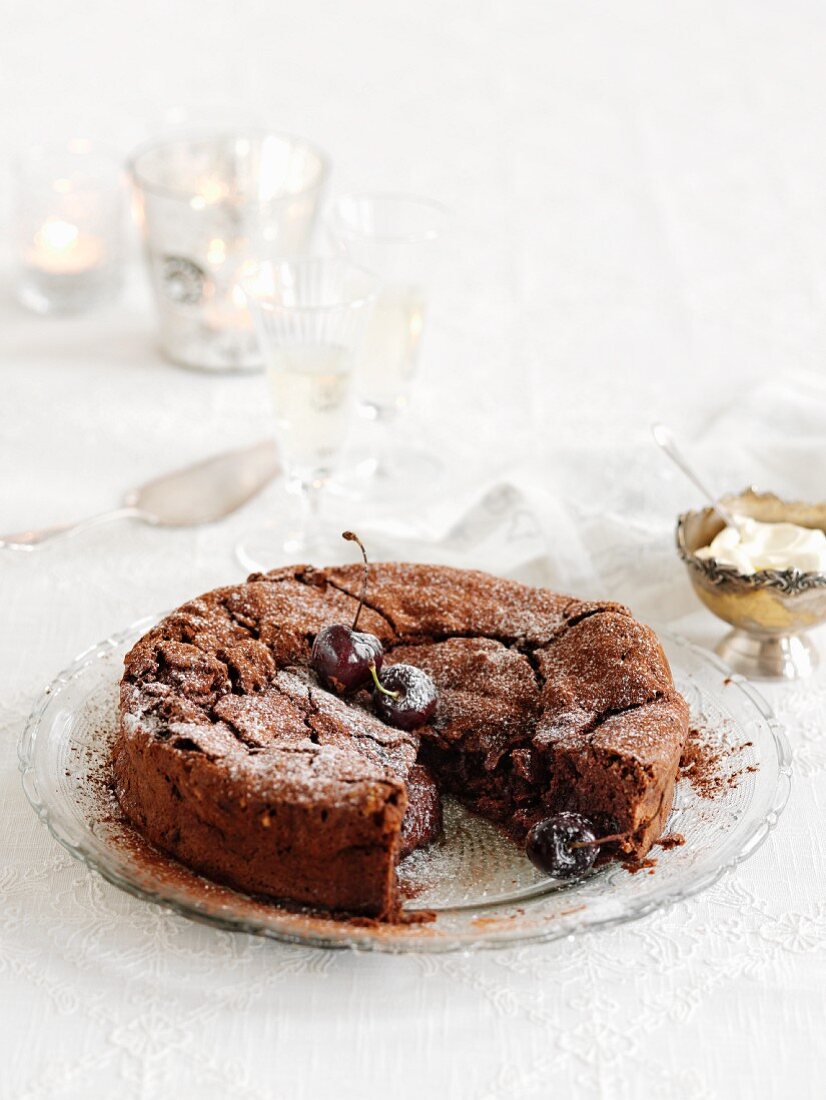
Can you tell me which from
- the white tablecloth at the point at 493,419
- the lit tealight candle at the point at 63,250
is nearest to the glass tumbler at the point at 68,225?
the lit tealight candle at the point at 63,250

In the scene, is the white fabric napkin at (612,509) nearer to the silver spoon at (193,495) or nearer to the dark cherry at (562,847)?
the silver spoon at (193,495)

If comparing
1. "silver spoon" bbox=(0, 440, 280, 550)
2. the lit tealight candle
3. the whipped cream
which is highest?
the whipped cream

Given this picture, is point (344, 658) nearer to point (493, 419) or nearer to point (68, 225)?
point (493, 419)

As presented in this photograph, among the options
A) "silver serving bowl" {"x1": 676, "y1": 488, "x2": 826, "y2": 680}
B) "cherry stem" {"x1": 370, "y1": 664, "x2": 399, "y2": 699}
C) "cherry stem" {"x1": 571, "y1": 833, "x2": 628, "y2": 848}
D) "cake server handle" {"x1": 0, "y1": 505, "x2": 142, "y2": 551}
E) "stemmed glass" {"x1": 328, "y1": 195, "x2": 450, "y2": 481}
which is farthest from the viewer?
"stemmed glass" {"x1": 328, "y1": 195, "x2": 450, "y2": 481}

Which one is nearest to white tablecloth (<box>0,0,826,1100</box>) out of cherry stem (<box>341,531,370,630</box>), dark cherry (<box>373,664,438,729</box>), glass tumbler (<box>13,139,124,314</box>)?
glass tumbler (<box>13,139,124,314</box>)

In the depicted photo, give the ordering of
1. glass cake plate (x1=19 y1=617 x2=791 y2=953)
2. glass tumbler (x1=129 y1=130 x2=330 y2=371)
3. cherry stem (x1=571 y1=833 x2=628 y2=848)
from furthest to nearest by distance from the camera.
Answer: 1. glass tumbler (x1=129 y1=130 x2=330 y2=371)
2. cherry stem (x1=571 y1=833 x2=628 y2=848)
3. glass cake plate (x1=19 y1=617 x2=791 y2=953)

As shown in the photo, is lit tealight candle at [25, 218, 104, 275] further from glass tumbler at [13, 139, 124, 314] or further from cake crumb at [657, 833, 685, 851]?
cake crumb at [657, 833, 685, 851]
